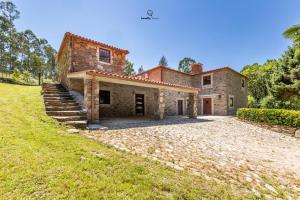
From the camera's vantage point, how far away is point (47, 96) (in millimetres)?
9102

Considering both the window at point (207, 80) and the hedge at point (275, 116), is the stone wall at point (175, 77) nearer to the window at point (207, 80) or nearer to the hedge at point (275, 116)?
the window at point (207, 80)

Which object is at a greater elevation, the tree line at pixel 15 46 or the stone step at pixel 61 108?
the tree line at pixel 15 46

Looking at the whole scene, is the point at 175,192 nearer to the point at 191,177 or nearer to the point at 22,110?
the point at 191,177

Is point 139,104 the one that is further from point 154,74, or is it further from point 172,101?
point 154,74

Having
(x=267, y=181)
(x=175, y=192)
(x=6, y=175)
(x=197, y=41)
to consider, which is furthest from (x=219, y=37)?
(x=6, y=175)

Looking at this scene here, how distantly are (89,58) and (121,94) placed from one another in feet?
12.2

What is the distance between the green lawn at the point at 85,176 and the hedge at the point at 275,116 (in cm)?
970

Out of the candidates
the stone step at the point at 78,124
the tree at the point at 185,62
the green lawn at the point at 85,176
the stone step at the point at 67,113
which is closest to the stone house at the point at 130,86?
the stone step at the point at 67,113

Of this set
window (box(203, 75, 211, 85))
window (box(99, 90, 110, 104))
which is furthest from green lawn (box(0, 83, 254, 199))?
window (box(203, 75, 211, 85))

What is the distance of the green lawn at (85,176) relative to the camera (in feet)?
7.11

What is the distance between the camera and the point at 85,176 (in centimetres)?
257

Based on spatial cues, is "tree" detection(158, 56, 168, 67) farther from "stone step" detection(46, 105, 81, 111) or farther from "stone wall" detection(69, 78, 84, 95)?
"stone step" detection(46, 105, 81, 111)

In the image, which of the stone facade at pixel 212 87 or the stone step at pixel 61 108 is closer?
the stone step at pixel 61 108

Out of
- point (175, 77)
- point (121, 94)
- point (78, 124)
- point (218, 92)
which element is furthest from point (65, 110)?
point (218, 92)
